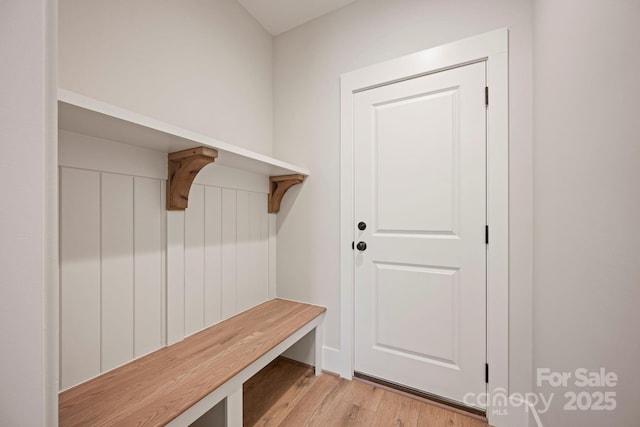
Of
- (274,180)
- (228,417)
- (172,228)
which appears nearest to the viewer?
(228,417)

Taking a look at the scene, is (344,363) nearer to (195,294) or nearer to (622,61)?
(195,294)

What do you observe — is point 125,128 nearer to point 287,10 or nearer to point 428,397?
point 287,10

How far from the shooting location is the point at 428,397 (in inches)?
56.9

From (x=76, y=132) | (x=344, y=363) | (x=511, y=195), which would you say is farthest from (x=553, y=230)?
(x=76, y=132)

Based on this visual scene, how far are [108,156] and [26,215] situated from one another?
645mm

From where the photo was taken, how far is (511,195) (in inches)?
49.8

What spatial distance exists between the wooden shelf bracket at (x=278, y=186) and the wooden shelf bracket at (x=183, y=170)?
27.6 inches

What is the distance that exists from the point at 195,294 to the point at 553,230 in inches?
65.0

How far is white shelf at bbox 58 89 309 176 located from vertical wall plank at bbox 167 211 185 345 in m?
0.36

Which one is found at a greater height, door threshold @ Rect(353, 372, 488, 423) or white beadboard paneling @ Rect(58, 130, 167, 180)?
white beadboard paneling @ Rect(58, 130, 167, 180)

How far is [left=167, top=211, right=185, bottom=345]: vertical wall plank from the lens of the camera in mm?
1236

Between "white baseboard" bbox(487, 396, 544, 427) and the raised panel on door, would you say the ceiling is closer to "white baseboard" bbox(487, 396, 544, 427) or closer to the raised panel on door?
the raised panel on door

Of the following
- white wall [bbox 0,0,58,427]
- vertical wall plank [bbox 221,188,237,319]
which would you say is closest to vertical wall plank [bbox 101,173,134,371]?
vertical wall plank [bbox 221,188,237,319]

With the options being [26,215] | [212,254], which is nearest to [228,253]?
[212,254]
